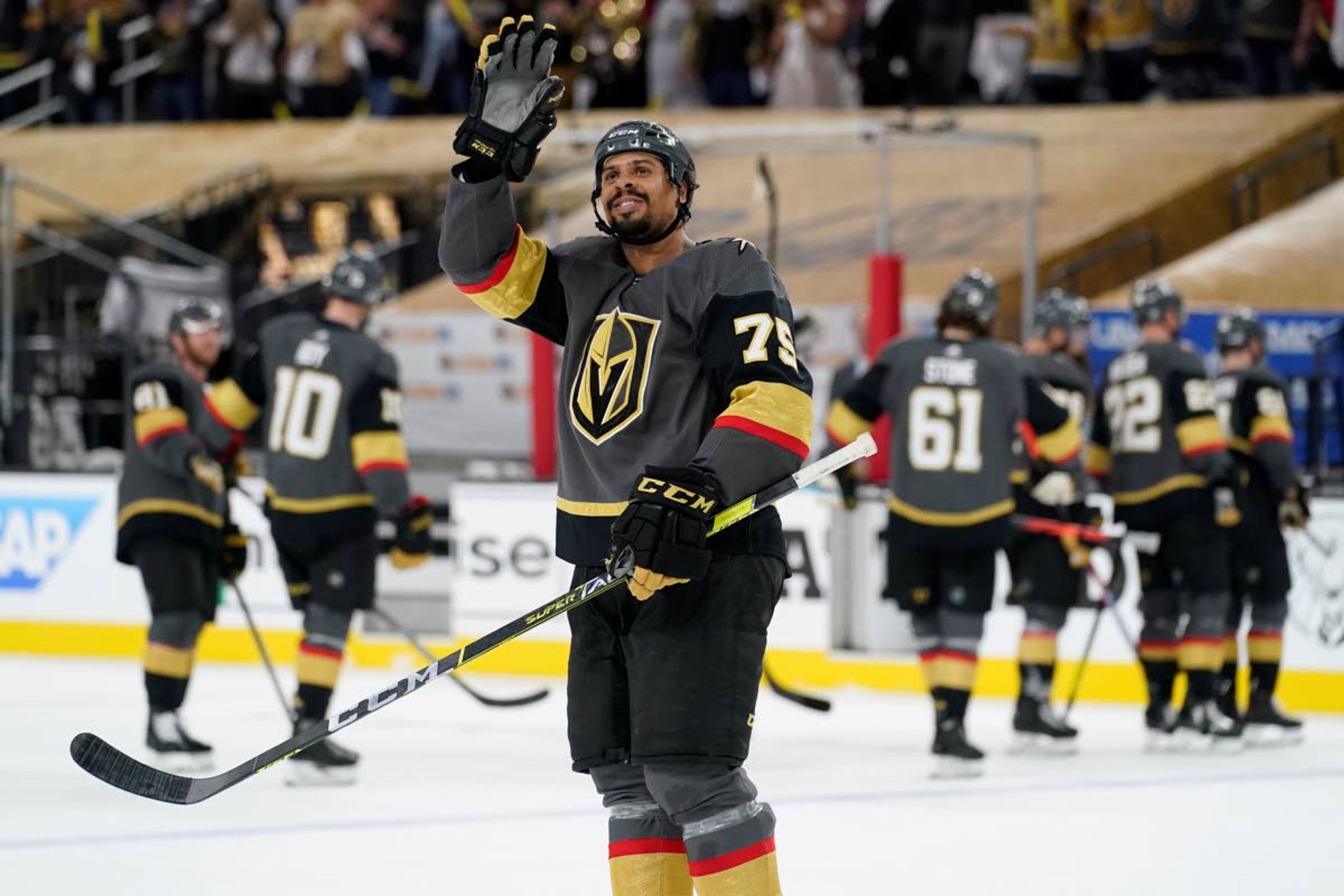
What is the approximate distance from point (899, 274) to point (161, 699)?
392cm

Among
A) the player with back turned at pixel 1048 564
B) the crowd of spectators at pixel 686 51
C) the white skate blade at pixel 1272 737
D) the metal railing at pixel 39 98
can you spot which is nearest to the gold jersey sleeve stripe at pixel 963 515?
the player with back turned at pixel 1048 564

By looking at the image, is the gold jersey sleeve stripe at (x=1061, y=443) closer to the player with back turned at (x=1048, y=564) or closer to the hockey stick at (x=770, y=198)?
the player with back turned at (x=1048, y=564)

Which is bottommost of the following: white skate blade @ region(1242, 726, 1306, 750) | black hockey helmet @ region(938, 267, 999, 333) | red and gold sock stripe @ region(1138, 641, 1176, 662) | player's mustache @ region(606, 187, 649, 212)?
white skate blade @ region(1242, 726, 1306, 750)

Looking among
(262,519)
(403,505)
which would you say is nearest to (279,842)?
(403,505)

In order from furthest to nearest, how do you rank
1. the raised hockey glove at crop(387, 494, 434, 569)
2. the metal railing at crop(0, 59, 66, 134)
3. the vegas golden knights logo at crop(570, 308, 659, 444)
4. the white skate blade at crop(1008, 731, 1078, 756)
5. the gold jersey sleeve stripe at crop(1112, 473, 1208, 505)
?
the metal railing at crop(0, 59, 66, 134) → the gold jersey sleeve stripe at crop(1112, 473, 1208, 505) → the white skate blade at crop(1008, 731, 1078, 756) → the raised hockey glove at crop(387, 494, 434, 569) → the vegas golden knights logo at crop(570, 308, 659, 444)

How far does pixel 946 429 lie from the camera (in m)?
6.79

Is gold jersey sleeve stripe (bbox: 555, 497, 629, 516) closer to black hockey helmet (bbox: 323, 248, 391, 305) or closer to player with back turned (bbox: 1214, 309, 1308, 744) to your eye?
black hockey helmet (bbox: 323, 248, 391, 305)

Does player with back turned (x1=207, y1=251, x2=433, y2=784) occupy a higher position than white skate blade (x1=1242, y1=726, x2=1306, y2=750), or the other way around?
player with back turned (x1=207, y1=251, x2=433, y2=784)

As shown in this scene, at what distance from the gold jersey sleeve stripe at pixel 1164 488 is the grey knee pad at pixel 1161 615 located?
0.36 metres

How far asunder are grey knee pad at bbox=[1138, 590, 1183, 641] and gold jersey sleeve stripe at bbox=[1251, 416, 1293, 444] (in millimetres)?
627

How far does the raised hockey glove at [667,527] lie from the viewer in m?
3.30

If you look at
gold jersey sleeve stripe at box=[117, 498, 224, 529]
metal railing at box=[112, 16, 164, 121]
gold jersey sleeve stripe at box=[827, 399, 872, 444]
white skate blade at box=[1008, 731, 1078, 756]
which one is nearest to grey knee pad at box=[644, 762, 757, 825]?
gold jersey sleeve stripe at box=[827, 399, 872, 444]

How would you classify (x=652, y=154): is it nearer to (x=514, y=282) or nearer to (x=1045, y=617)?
(x=514, y=282)

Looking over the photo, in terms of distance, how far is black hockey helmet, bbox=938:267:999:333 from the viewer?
6.85 metres
